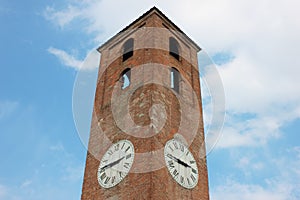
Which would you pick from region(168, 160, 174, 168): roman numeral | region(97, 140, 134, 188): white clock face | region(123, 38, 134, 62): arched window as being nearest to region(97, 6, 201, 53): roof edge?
region(123, 38, 134, 62): arched window

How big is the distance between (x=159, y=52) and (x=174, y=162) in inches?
161

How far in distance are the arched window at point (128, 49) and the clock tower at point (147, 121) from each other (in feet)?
0.13

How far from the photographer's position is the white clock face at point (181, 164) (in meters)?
10.6

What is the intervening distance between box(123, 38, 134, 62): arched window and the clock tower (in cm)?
4

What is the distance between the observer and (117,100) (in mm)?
12672

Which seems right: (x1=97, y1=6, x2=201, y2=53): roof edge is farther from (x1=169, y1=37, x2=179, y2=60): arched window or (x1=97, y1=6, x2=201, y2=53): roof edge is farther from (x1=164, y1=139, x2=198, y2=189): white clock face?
(x1=164, y1=139, x2=198, y2=189): white clock face

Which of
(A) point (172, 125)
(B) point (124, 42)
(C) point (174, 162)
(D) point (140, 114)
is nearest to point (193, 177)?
(C) point (174, 162)

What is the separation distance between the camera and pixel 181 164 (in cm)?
1097

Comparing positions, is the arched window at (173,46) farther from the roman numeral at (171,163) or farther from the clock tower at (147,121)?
the roman numeral at (171,163)

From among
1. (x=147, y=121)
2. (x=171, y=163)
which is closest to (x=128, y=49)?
(x=147, y=121)

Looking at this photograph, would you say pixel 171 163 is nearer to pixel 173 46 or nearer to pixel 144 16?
pixel 173 46

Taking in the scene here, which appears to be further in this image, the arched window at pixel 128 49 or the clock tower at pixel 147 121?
the arched window at pixel 128 49

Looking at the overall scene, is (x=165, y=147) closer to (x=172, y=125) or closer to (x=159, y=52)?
(x=172, y=125)

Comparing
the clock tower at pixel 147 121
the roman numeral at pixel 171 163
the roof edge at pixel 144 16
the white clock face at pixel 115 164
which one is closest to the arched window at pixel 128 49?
the clock tower at pixel 147 121
